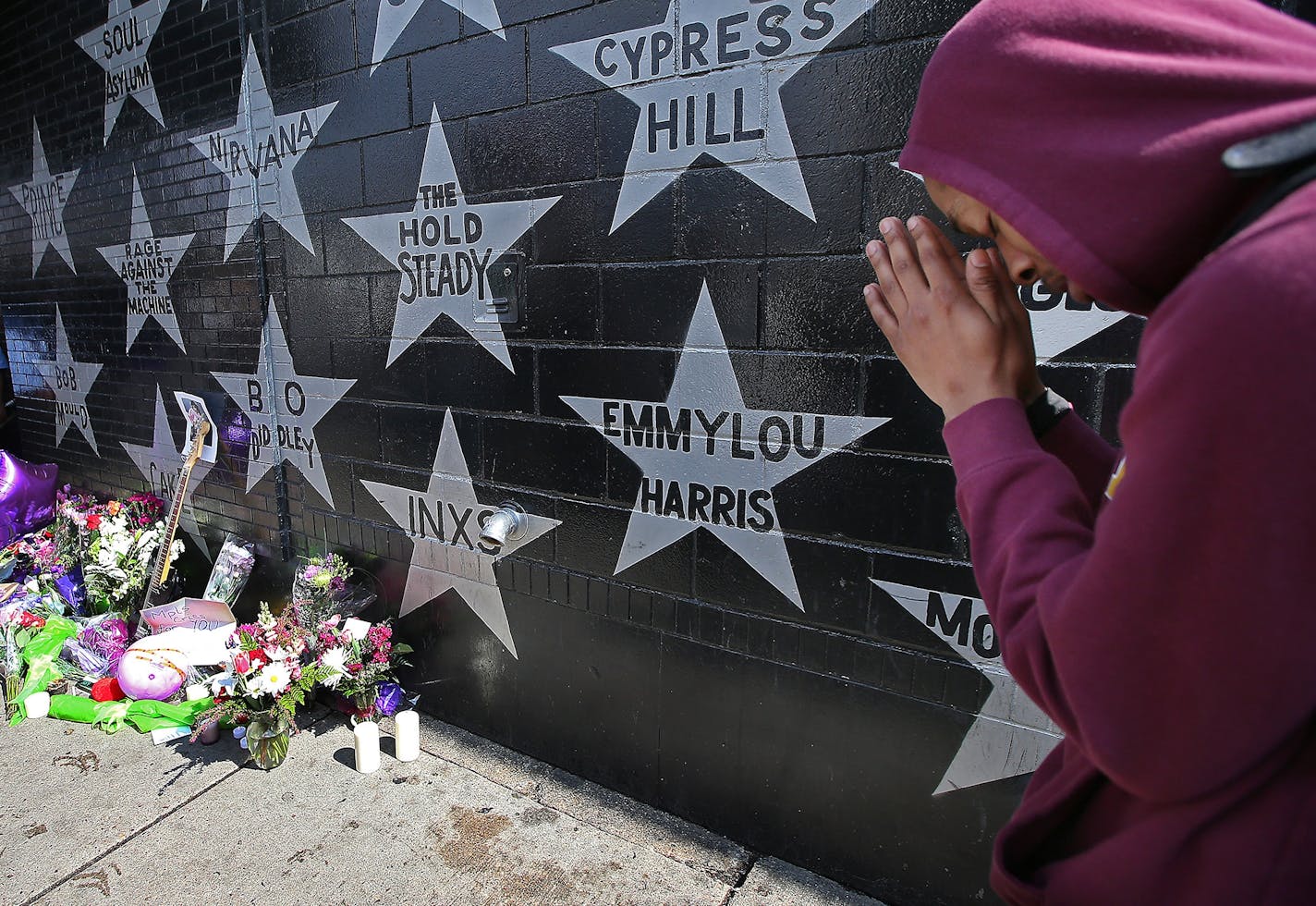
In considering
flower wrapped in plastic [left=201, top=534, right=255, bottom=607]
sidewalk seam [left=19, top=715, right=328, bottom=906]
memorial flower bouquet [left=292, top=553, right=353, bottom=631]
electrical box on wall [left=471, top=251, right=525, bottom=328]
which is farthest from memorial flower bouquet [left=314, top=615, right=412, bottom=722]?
electrical box on wall [left=471, top=251, right=525, bottom=328]

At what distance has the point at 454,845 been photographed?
2.63m

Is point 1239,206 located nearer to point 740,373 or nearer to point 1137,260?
point 1137,260

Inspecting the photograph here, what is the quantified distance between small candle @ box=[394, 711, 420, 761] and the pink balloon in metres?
1.25

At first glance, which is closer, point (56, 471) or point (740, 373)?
point (740, 373)

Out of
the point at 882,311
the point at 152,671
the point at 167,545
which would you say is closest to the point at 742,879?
the point at 882,311

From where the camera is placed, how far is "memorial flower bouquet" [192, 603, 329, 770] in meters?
3.09

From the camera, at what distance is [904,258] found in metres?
0.96

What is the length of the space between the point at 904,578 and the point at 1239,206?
169 centimetres

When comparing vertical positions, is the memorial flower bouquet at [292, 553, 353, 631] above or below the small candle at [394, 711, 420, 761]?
above

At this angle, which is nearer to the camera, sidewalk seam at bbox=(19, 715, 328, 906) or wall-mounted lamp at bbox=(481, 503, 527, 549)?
sidewalk seam at bbox=(19, 715, 328, 906)

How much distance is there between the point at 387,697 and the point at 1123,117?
3471 mm

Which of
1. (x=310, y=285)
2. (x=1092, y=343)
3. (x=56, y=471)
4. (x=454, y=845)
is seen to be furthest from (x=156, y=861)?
(x=56, y=471)

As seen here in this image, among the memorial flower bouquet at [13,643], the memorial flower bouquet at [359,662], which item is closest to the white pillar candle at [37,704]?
the memorial flower bouquet at [13,643]

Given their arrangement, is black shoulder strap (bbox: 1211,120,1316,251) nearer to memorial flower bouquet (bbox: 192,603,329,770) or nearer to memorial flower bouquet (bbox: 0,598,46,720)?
memorial flower bouquet (bbox: 192,603,329,770)
